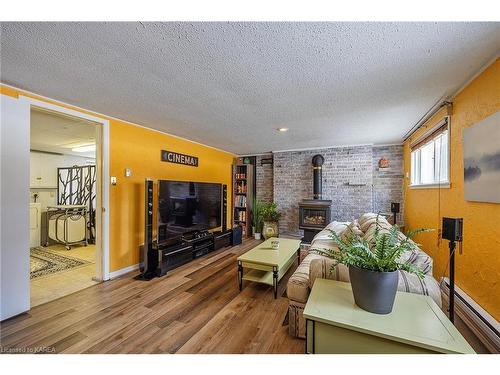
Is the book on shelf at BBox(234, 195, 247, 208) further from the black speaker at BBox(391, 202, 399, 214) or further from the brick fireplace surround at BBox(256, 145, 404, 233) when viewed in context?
the black speaker at BBox(391, 202, 399, 214)

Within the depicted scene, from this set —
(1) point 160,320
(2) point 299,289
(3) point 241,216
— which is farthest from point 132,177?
(3) point 241,216

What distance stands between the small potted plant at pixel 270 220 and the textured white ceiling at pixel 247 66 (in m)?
2.67

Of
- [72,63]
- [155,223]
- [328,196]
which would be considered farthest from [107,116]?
[328,196]

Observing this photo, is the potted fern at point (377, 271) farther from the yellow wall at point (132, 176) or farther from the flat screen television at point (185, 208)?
the yellow wall at point (132, 176)

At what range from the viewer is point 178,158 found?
12.8 feet

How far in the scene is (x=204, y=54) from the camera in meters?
1.53

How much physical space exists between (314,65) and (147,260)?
2944mm

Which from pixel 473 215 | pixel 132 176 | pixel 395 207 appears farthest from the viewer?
pixel 395 207

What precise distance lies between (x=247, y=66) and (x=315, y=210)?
368 cm

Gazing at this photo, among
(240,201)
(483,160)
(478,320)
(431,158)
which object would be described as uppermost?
(431,158)

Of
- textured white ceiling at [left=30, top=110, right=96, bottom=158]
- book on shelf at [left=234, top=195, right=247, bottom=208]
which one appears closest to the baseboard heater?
book on shelf at [left=234, top=195, right=247, bottom=208]

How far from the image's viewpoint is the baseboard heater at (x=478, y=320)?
1583 millimetres

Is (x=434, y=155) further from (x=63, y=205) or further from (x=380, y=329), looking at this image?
(x=63, y=205)
